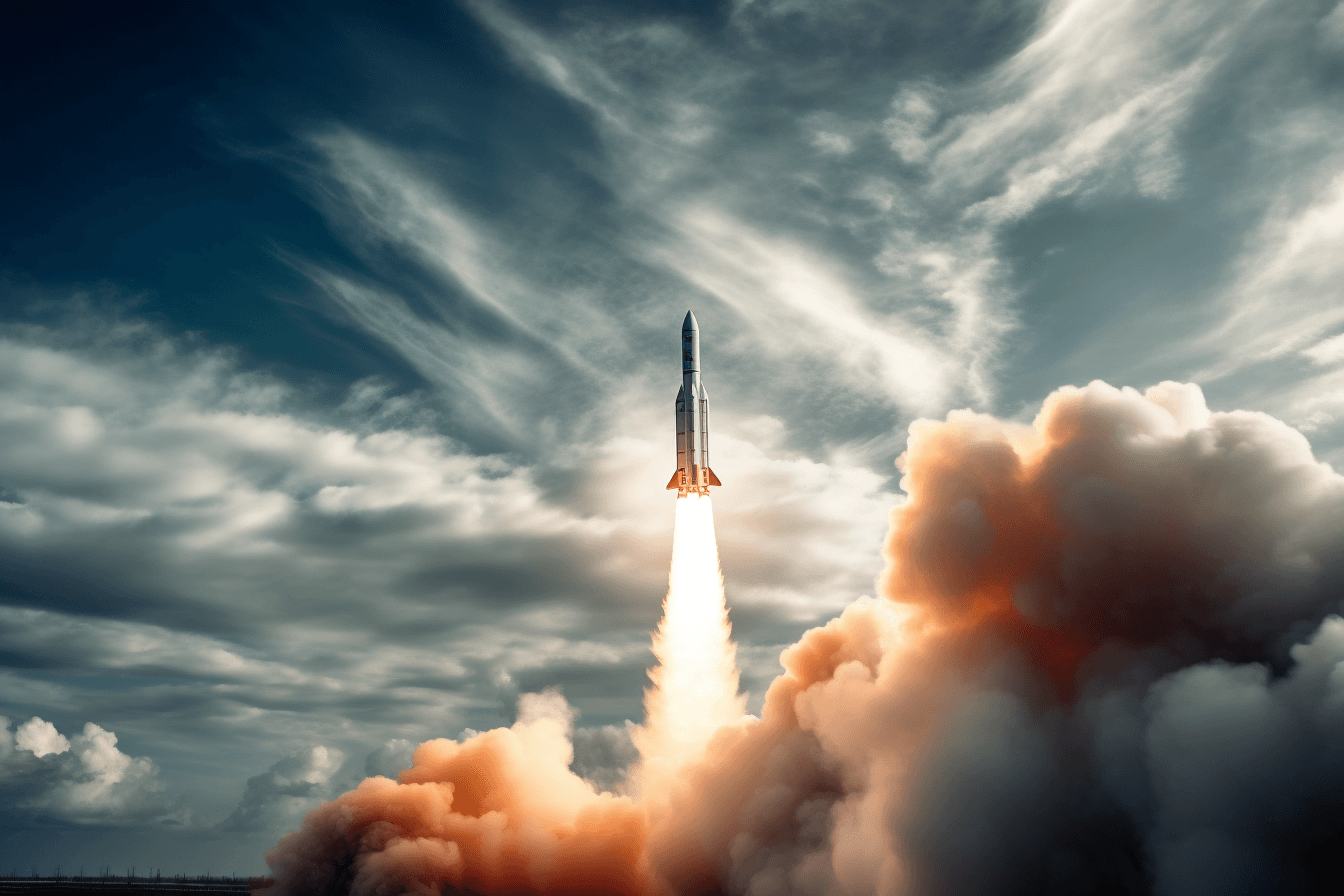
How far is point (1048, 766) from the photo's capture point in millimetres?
45406

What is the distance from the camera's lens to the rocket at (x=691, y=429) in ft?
208

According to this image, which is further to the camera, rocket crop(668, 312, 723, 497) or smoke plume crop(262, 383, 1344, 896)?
rocket crop(668, 312, 723, 497)

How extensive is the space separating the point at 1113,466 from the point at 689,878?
31.7 m

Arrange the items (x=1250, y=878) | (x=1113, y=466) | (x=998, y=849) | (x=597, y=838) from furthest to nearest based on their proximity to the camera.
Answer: (x=597, y=838) < (x=1113, y=466) < (x=998, y=849) < (x=1250, y=878)

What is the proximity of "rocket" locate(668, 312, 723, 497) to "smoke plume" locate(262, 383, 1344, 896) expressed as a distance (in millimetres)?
1546

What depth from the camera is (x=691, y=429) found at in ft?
210

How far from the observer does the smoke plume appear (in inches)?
1566

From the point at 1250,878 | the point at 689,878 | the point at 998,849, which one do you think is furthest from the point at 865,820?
the point at 1250,878

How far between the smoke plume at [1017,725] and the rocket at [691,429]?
1546 mm

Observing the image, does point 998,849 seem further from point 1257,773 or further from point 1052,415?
point 1052,415

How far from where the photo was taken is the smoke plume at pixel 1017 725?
39781mm

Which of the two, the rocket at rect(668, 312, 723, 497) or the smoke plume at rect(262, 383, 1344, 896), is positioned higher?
the rocket at rect(668, 312, 723, 497)

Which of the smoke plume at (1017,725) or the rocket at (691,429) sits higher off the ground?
the rocket at (691,429)

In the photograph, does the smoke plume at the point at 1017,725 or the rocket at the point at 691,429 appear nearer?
the smoke plume at the point at 1017,725
